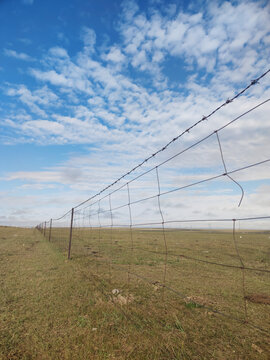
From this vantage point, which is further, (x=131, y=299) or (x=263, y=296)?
(x=263, y=296)

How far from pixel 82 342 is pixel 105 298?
1883 millimetres

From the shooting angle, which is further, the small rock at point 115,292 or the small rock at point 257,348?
the small rock at point 115,292

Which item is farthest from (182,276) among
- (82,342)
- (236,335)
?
(82,342)

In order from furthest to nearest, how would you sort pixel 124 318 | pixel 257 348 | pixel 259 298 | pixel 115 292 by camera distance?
pixel 259 298
pixel 115 292
pixel 124 318
pixel 257 348

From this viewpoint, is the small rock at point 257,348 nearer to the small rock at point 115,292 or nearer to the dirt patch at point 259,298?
the dirt patch at point 259,298

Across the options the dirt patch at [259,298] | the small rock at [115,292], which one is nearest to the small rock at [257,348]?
the dirt patch at [259,298]

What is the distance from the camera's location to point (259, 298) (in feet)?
18.4

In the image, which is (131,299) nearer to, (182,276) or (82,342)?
(82,342)

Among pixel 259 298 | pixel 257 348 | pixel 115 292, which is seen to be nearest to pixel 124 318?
pixel 115 292

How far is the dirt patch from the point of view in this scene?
17.6 ft

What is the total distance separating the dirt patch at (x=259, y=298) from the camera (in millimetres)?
5377

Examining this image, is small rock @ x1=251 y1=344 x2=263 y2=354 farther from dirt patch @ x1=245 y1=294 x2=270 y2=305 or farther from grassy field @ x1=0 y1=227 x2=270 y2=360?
dirt patch @ x1=245 y1=294 x2=270 y2=305

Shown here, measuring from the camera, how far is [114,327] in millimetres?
3719

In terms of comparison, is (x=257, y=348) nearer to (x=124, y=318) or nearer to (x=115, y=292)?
(x=124, y=318)
